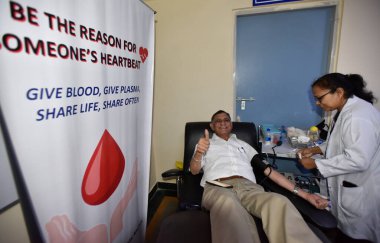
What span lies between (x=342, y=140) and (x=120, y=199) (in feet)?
4.77

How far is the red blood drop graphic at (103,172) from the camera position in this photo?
1.03 m

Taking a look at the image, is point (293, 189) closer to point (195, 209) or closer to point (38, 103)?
point (195, 209)

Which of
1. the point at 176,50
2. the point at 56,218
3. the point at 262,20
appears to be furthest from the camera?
the point at 176,50

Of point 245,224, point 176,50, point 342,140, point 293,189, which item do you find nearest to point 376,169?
point 342,140

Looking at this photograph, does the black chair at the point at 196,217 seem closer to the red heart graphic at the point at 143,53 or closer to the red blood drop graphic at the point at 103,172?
the red blood drop graphic at the point at 103,172

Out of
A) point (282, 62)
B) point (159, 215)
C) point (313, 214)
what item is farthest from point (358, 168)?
point (159, 215)

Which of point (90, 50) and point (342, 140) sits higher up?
point (90, 50)

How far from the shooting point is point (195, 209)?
4.56 feet

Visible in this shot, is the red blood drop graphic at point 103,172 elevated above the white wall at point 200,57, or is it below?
below

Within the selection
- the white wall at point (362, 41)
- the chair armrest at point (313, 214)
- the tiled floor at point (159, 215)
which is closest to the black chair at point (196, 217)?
the chair armrest at point (313, 214)

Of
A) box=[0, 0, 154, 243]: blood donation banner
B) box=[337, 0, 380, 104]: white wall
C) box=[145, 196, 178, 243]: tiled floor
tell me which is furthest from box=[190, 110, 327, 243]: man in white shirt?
box=[337, 0, 380, 104]: white wall

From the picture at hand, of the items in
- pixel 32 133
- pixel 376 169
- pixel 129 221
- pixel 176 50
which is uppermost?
pixel 176 50

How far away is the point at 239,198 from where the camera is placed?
141 cm

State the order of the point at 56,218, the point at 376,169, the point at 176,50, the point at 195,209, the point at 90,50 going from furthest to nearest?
the point at 176,50 → the point at 195,209 → the point at 376,169 → the point at 90,50 → the point at 56,218
